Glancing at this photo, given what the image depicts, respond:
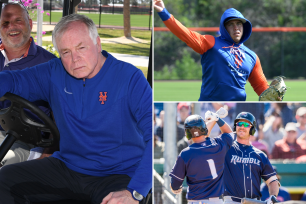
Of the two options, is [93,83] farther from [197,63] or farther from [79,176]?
[197,63]

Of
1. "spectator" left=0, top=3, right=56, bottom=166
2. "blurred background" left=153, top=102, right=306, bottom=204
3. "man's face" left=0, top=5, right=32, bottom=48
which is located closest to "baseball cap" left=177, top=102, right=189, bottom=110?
"blurred background" left=153, top=102, right=306, bottom=204

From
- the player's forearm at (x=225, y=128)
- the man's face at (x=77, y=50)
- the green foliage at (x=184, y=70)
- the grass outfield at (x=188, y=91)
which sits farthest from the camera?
the green foliage at (x=184, y=70)

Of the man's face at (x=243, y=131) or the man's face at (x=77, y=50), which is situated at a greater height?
the man's face at (x=77, y=50)

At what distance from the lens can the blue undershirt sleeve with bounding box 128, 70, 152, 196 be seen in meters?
1.79

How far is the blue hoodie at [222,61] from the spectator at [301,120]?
147cm

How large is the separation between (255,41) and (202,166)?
16.5 metres

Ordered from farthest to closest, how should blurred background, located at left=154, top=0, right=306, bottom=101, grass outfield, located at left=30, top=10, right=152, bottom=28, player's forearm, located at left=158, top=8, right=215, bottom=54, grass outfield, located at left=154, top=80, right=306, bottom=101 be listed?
1. blurred background, located at left=154, top=0, right=306, bottom=101
2. grass outfield, located at left=154, top=80, right=306, bottom=101
3. player's forearm, located at left=158, top=8, right=215, bottom=54
4. grass outfield, located at left=30, top=10, right=152, bottom=28

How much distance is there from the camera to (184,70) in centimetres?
1780

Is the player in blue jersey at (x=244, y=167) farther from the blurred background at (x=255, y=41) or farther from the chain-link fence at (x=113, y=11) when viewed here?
the blurred background at (x=255, y=41)

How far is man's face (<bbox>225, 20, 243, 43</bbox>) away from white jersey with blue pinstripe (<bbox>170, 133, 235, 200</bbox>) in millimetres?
1852

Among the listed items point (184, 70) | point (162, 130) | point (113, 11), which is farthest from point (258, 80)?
point (184, 70)

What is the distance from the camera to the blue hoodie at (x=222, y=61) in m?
3.43

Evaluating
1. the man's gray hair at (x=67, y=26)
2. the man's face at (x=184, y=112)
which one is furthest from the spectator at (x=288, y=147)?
the man's gray hair at (x=67, y=26)

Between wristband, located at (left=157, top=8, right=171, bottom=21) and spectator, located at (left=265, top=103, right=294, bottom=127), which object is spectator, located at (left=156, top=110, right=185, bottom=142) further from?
wristband, located at (left=157, top=8, right=171, bottom=21)
